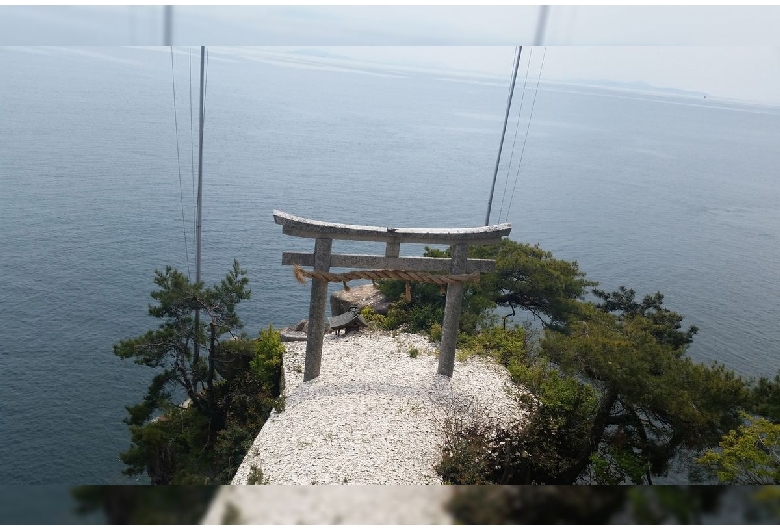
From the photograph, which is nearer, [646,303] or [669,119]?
[646,303]

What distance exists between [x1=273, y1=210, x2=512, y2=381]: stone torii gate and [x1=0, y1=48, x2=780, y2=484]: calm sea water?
292 inches

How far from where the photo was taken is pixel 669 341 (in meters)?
15.7

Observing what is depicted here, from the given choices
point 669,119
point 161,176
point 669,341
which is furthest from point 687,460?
point 669,119

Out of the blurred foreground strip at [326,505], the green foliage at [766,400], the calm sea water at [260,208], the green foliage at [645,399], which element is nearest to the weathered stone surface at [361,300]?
the calm sea water at [260,208]

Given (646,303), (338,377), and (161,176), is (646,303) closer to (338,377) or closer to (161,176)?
(338,377)

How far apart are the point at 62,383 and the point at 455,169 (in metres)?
25.8

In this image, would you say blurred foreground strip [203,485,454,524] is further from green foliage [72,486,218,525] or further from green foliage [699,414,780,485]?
green foliage [699,414,780,485]

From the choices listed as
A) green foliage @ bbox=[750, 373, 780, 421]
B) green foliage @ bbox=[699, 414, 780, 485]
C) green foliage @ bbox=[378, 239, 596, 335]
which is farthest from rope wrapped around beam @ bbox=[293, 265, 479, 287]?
green foliage @ bbox=[750, 373, 780, 421]

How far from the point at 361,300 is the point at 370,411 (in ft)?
18.6

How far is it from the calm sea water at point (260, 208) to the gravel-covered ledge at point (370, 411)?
257 inches

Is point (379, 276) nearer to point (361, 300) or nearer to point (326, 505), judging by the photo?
point (361, 300)

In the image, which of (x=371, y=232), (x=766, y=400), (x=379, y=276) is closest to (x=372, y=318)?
(x=379, y=276)

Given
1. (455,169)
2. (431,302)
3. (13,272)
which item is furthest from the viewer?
(455,169)

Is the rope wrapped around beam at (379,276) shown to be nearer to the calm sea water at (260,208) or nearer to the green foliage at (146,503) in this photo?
the calm sea water at (260,208)
